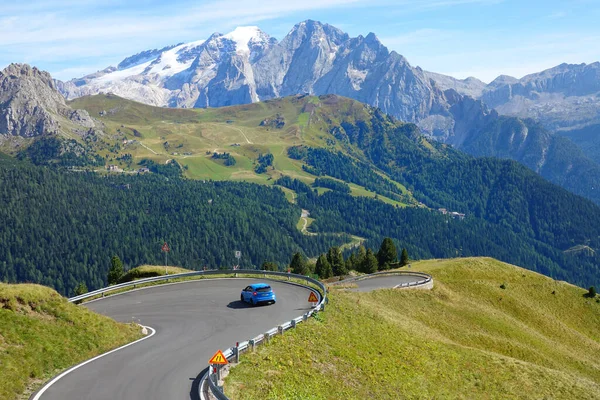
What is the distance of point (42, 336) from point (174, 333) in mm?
9128

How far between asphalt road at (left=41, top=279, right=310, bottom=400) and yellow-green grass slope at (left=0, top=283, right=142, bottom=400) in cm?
144

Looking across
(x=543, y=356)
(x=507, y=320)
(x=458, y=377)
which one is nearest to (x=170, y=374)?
(x=458, y=377)

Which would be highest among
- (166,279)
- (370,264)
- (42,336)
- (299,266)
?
(42,336)

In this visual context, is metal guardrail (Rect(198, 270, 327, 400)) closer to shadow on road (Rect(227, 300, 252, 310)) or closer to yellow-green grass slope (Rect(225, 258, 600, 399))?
yellow-green grass slope (Rect(225, 258, 600, 399))

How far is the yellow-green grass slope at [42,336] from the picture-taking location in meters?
25.0

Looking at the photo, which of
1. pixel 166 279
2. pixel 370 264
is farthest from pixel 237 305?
pixel 370 264

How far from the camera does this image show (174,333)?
118 feet

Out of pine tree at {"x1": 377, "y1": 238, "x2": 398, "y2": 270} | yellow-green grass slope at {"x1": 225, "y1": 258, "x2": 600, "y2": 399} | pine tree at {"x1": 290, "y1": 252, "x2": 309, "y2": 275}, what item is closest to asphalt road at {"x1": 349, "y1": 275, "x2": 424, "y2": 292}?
yellow-green grass slope at {"x1": 225, "y1": 258, "x2": 600, "y2": 399}

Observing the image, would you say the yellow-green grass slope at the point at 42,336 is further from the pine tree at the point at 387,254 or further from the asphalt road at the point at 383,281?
the pine tree at the point at 387,254

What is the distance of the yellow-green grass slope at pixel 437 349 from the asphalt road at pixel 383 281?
187 inches

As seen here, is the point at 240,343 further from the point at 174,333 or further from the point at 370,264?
the point at 370,264

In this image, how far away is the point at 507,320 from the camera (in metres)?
67.6

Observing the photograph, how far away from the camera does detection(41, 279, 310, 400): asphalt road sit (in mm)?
24562

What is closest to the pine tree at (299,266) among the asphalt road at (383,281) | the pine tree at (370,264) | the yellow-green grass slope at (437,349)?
the pine tree at (370,264)
